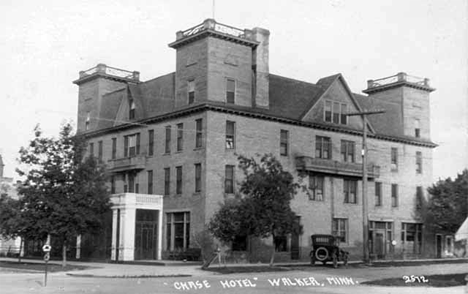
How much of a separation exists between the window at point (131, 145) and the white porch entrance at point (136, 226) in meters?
6.18

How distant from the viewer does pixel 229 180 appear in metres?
47.0

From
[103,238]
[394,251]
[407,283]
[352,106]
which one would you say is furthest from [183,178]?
[407,283]

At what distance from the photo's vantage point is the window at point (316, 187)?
51.8 m

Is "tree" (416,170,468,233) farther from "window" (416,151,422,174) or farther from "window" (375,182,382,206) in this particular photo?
"window" (375,182,382,206)

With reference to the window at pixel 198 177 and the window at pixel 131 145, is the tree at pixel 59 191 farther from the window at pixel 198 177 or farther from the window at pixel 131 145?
the window at pixel 131 145

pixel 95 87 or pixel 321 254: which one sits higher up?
pixel 95 87

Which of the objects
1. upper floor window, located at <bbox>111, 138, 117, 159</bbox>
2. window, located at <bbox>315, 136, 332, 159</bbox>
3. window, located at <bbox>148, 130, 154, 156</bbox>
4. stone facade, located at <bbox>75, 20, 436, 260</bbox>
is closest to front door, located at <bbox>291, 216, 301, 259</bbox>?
stone facade, located at <bbox>75, 20, 436, 260</bbox>

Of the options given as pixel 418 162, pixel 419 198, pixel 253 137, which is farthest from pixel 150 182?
pixel 418 162

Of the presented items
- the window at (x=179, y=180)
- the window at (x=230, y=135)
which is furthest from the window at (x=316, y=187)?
the window at (x=179, y=180)

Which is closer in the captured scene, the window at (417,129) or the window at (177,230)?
the window at (177,230)

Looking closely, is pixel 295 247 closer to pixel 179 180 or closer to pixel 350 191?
pixel 350 191

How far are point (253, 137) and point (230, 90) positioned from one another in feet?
12.0

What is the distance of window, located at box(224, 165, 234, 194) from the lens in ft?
153

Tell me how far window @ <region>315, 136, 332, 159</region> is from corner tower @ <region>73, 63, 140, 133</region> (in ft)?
58.1
